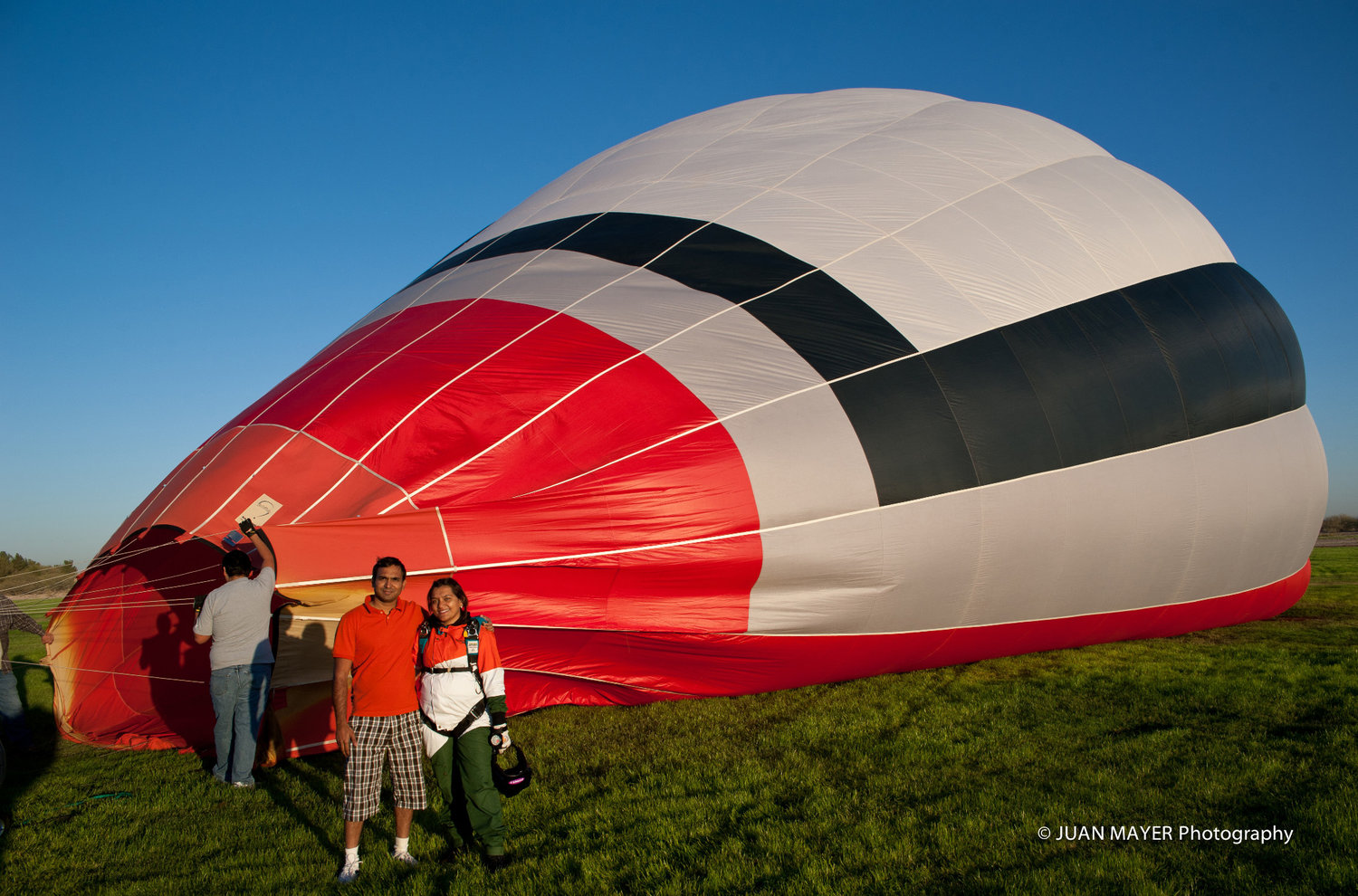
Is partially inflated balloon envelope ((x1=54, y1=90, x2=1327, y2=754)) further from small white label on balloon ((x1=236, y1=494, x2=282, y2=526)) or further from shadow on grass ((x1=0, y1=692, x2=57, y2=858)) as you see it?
shadow on grass ((x1=0, y1=692, x2=57, y2=858))

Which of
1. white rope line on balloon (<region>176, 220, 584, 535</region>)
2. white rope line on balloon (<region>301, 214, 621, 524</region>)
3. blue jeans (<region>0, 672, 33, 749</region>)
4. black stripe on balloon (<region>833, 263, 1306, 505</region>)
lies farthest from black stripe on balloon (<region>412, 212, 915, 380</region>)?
blue jeans (<region>0, 672, 33, 749</region>)

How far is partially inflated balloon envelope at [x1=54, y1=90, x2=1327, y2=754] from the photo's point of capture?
450 centimetres

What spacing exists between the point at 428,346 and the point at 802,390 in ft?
7.14

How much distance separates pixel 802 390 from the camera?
5.09 metres

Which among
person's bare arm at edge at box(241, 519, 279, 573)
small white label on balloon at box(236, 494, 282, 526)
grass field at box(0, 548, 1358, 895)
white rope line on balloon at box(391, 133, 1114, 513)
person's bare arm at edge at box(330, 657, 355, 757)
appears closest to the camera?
grass field at box(0, 548, 1358, 895)

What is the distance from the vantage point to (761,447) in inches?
191

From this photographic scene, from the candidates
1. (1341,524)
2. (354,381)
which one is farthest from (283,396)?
(1341,524)

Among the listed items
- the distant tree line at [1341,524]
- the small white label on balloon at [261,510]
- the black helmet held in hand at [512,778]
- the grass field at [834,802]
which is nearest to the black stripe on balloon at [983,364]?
the grass field at [834,802]

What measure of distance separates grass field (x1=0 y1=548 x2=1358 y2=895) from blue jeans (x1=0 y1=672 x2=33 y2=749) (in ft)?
0.60

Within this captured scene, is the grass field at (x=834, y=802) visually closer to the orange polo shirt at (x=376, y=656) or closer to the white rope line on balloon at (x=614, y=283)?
the orange polo shirt at (x=376, y=656)

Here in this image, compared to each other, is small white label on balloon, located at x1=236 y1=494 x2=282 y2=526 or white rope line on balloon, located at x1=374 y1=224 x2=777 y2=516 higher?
white rope line on balloon, located at x1=374 y1=224 x2=777 y2=516

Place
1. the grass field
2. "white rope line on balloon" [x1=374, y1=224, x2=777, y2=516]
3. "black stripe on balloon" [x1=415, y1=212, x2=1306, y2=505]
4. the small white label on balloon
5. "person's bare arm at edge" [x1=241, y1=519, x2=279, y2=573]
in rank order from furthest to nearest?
1. "black stripe on balloon" [x1=415, y1=212, x2=1306, y2=505]
2. "white rope line on balloon" [x1=374, y1=224, x2=777, y2=516]
3. the small white label on balloon
4. "person's bare arm at edge" [x1=241, y1=519, x2=279, y2=573]
5. the grass field

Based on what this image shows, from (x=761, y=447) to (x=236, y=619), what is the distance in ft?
9.05

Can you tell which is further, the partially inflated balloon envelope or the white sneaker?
the partially inflated balloon envelope
